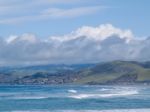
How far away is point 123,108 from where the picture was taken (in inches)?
2689

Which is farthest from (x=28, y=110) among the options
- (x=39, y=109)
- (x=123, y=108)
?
(x=123, y=108)

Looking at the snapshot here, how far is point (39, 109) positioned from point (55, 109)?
78.2 inches

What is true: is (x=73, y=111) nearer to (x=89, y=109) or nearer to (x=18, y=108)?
(x=89, y=109)

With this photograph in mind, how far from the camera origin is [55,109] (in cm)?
6819

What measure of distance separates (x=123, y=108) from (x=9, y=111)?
13.6m

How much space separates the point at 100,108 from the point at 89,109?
2.23 m

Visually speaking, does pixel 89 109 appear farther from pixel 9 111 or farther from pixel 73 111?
pixel 9 111

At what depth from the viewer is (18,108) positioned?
71375 millimetres

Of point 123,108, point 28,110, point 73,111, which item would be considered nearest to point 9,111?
point 28,110

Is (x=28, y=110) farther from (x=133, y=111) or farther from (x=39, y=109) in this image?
(x=133, y=111)

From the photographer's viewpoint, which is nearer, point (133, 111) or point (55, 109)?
point (133, 111)

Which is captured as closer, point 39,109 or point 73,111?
point 73,111

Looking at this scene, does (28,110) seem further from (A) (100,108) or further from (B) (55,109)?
(A) (100,108)

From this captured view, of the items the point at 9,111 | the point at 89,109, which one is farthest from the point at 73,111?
the point at 9,111
